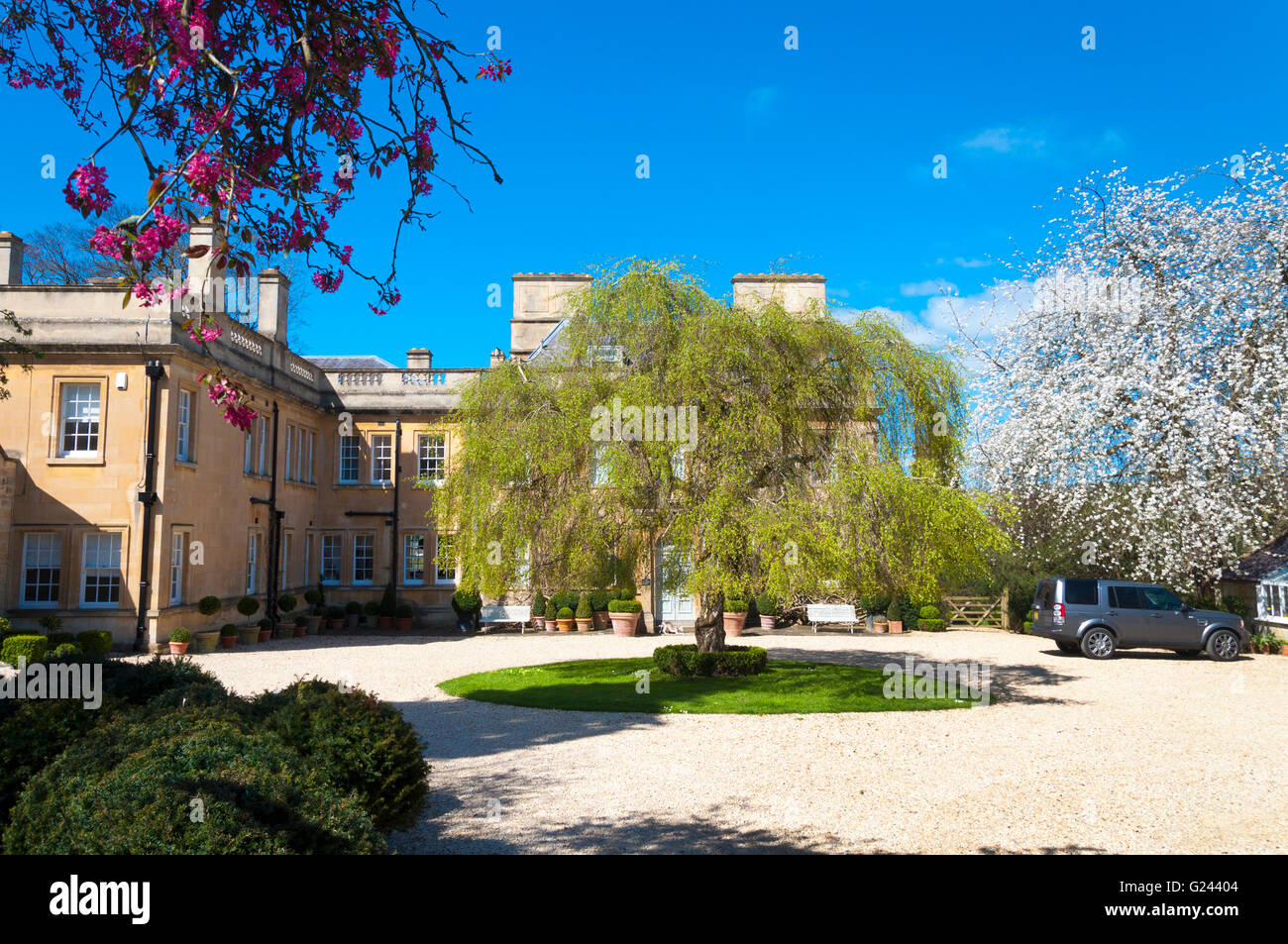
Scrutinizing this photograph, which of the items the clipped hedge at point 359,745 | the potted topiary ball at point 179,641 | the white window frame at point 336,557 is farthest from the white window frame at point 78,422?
the clipped hedge at point 359,745

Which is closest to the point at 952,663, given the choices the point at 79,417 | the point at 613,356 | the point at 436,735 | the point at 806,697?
the point at 806,697

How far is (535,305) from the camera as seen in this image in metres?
33.4

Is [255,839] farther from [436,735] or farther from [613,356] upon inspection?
[613,356]

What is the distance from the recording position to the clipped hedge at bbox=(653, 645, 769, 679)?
49.2ft

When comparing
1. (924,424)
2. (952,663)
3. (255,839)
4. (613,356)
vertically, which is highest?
(613,356)

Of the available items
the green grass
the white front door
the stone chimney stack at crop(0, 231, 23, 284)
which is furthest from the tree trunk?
the stone chimney stack at crop(0, 231, 23, 284)

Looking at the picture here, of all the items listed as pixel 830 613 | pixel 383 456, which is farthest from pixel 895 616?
pixel 383 456

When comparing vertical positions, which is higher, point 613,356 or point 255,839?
point 613,356

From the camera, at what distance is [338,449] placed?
92.2 feet

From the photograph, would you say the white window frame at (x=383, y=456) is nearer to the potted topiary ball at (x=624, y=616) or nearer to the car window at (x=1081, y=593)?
the potted topiary ball at (x=624, y=616)

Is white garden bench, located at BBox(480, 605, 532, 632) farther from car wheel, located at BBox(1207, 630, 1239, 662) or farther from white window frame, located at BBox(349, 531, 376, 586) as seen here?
car wheel, located at BBox(1207, 630, 1239, 662)

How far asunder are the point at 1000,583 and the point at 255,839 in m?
26.3

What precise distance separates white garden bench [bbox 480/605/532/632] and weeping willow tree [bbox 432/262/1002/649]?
1147cm
